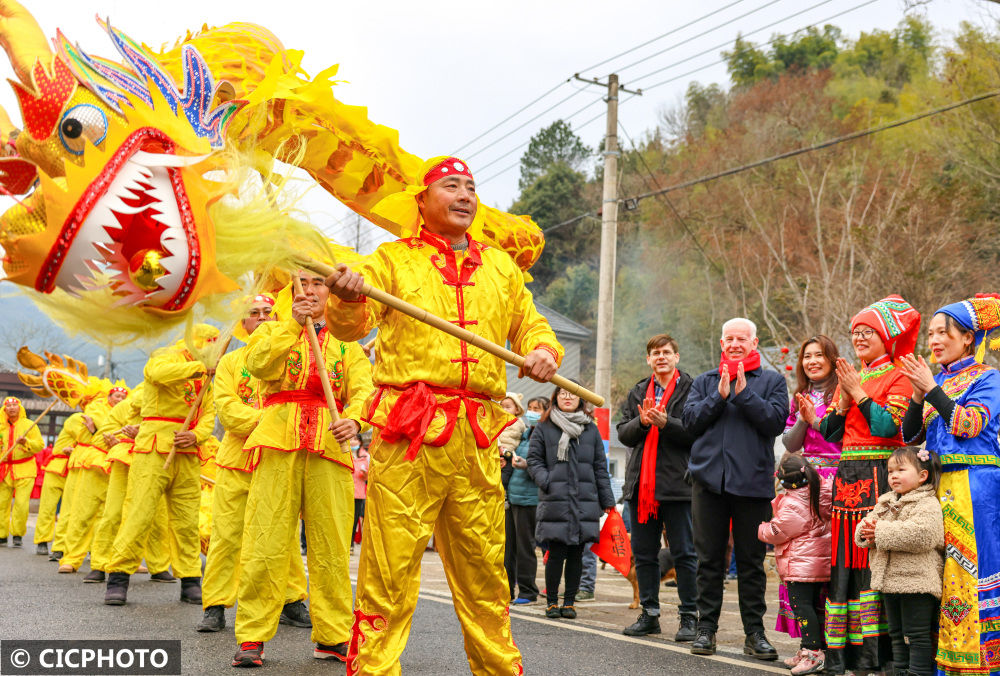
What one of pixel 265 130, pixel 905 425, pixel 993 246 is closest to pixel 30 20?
pixel 265 130

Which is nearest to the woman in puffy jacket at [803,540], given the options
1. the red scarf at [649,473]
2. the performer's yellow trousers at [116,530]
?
the red scarf at [649,473]

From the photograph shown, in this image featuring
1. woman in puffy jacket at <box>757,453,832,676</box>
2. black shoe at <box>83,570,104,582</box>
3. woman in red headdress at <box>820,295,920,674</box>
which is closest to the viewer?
woman in red headdress at <box>820,295,920,674</box>

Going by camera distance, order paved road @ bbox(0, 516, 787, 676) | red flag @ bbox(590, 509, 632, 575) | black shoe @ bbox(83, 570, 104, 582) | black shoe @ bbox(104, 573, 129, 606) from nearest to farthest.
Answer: paved road @ bbox(0, 516, 787, 676) < black shoe @ bbox(104, 573, 129, 606) < red flag @ bbox(590, 509, 632, 575) < black shoe @ bbox(83, 570, 104, 582)

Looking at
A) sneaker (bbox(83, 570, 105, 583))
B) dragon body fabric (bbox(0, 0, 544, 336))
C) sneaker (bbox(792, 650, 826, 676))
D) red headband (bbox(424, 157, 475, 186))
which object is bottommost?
sneaker (bbox(792, 650, 826, 676))

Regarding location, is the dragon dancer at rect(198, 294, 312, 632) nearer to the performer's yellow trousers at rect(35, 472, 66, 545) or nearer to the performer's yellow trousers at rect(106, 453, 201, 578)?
the performer's yellow trousers at rect(106, 453, 201, 578)

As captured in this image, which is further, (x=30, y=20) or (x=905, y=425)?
(x=905, y=425)

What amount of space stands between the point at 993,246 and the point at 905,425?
67.5ft

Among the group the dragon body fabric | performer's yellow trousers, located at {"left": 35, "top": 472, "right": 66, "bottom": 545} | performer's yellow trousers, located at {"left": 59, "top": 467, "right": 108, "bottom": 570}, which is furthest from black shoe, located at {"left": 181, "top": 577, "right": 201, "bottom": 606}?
performer's yellow trousers, located at {"left": 35, "top": 472, "right": 66, "bottom": 545}

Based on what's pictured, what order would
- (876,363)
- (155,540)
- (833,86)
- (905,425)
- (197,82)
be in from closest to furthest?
(197,82)
(905,425)
(876,363)
(155,540)
(833,86)

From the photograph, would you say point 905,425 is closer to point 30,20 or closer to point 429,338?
point 429,338

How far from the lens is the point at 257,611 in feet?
18.1

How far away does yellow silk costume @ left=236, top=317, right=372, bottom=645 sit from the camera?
5.60 meters

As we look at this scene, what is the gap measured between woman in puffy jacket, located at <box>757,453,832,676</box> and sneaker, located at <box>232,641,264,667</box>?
3.01 metres

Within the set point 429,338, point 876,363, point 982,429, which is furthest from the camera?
point 876,363
